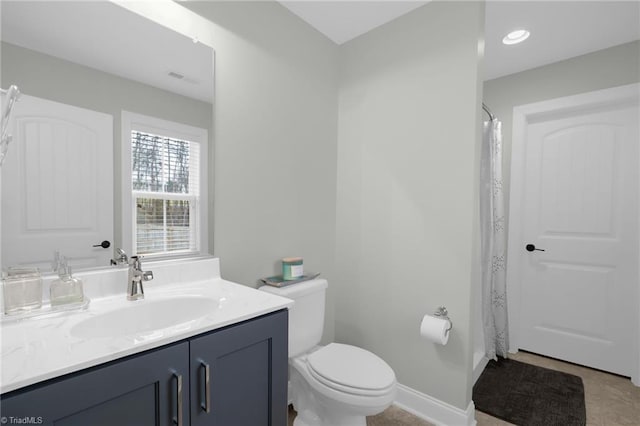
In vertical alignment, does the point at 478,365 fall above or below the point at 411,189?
below

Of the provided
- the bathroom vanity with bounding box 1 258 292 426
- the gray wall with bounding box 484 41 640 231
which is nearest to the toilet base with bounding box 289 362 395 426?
the bathroom vanity with bounding box 1 258 292 426

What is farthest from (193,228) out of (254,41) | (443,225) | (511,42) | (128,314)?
(511,42)

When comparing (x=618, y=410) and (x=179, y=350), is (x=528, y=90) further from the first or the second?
(x=179, y=350)

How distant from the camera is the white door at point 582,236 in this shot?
88.7 inches

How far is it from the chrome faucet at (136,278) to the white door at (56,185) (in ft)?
0.37

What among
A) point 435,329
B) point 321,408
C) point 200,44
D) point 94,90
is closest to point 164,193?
point 94,90

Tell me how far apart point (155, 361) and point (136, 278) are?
478 millimetres

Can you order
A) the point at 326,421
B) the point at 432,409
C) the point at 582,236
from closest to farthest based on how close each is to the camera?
the point at 326,421 < the point at 432,409 < the point at 582,236

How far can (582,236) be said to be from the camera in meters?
2.44

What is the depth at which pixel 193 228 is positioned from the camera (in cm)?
144

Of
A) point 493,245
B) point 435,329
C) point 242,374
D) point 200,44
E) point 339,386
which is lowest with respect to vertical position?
point 339,386

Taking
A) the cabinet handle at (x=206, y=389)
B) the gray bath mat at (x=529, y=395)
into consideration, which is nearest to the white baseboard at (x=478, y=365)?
the gray bath mat at (x=529, y=395)

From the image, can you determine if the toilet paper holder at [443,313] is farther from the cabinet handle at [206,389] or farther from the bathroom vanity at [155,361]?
the cabinet handle at [206,389]

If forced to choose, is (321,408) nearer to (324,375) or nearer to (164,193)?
(324,375)
